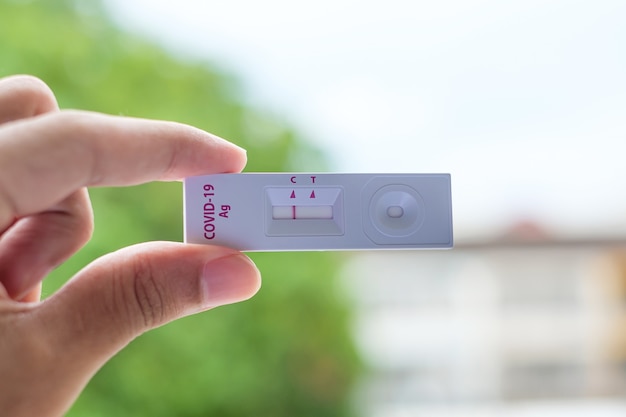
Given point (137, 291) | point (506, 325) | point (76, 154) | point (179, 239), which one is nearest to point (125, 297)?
point (137, 291)

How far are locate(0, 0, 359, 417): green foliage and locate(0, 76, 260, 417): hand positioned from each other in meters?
1.61

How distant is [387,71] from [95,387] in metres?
2.23

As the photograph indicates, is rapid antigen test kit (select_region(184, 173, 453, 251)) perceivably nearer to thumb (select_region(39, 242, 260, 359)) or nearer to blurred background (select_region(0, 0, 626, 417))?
thumb (select_region(39, 242, 260, 359))

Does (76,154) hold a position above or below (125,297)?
above

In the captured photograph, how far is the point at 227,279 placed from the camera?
0.61 meters

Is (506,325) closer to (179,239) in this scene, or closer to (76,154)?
(179,239)

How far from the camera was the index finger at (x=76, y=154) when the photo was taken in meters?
0.52

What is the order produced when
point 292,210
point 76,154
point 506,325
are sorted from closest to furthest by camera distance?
point 76,154
point 292,210
point 506,325

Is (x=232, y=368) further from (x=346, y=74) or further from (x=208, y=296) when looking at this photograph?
(x=208, y=296)

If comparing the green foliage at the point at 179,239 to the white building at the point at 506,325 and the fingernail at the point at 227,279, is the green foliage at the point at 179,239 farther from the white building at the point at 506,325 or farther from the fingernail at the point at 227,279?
the white building at the point at 506,325

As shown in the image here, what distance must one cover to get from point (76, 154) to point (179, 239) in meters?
2.09

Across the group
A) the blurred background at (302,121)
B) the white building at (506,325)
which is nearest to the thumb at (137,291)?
the blurred background at (302,121)

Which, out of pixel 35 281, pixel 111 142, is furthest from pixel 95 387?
pixel 111 142

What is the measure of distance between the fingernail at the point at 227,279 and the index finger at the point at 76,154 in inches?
3.7
